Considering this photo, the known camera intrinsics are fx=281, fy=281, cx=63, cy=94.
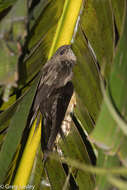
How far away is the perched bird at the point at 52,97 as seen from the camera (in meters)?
1.09

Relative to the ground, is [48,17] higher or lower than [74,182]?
higher

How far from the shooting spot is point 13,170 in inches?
46.9

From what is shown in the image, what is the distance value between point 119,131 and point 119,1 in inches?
26.6

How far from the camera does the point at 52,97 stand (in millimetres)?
1101

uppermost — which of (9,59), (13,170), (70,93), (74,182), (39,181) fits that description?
(9,59)

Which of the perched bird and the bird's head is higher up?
the bird's head

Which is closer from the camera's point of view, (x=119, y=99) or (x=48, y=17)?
(x=119, y=99)

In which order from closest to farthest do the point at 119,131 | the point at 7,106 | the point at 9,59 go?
the point at 119,131
the point at 9,59
the point at 7,106

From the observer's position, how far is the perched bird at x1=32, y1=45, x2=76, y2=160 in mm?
1090

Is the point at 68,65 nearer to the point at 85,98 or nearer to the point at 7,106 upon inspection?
the point at 85,98

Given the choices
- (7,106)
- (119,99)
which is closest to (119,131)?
(119,99)

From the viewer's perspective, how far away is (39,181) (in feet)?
4.19

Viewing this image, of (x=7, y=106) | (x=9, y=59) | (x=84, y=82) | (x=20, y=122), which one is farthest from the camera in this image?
(x=7, y=106)

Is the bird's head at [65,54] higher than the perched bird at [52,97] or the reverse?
higher
